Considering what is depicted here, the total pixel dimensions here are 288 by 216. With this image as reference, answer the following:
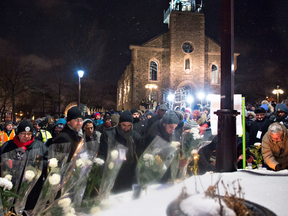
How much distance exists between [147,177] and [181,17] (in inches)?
1181

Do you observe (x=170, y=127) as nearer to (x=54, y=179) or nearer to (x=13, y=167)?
(x=54, y=179)

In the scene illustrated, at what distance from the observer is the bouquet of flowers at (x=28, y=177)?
5.52ft

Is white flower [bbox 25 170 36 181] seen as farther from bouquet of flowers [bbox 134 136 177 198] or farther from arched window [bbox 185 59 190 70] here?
arched window [bbox 185 59 190 70]

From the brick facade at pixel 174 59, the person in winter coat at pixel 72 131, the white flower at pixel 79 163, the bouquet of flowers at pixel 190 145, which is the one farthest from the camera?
the brick facade at pixel 174 59

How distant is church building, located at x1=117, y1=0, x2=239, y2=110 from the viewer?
28.4m

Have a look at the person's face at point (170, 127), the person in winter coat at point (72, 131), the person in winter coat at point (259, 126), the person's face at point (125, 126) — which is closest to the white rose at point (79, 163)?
the person in winter coat at point (72, 131)

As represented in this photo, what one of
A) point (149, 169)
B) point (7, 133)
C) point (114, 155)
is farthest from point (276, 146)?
point (7, 133)

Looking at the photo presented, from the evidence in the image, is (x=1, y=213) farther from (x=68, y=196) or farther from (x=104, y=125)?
(x=104, y=125)

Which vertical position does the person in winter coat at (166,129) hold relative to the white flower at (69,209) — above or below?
above

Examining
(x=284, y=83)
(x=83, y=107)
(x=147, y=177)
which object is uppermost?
(x=284, y=83)

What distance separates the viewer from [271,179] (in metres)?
2.25

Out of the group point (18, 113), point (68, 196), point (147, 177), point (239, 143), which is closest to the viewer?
point (68, 196)

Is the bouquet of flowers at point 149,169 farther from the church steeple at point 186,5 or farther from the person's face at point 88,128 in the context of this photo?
the church steeple at point 186,5

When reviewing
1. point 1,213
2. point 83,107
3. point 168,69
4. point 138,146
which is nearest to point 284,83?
point 168,69
